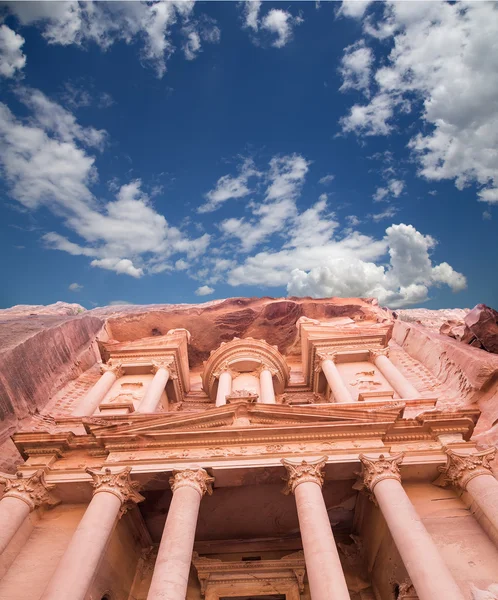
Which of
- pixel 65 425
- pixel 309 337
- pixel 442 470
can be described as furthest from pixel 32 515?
pixel 309 337

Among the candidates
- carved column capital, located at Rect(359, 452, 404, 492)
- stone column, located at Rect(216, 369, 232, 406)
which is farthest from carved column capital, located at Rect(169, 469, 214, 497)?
stone column, located at Rect(216, 369, 232, 406)

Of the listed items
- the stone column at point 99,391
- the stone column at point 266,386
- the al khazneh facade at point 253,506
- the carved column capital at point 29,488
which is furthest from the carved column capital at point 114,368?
the carved column capital at point 29,488

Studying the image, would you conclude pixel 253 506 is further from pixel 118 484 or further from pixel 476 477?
pixel 476 477

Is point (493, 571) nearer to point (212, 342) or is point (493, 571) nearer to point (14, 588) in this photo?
point (14, 588)

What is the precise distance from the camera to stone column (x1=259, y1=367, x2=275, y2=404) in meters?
19.3

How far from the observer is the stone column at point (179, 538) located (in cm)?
833

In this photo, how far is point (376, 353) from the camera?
22.2 meters

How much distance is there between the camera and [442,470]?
11750 mm

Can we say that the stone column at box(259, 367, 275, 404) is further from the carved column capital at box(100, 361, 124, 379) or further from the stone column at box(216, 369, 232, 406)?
the carved column capital at box(100, 361, 124, 379)

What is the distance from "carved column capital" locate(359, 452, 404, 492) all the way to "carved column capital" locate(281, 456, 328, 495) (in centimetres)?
115

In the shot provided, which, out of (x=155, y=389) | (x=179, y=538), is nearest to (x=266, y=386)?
(x=155, y=389)

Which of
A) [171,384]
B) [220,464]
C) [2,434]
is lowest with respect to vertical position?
[220,464]

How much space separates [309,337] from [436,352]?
23.8 ft

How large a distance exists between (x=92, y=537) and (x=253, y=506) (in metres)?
5.58
